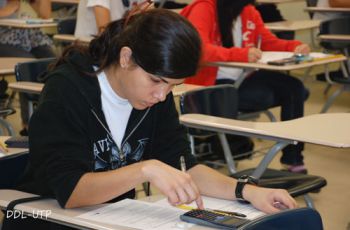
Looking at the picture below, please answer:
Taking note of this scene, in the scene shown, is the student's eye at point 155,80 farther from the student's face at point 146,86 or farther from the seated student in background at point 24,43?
the seated student in background at point 24,43

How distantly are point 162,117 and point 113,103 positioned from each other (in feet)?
0.66

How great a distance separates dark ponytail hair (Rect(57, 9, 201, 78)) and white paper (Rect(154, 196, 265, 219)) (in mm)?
342

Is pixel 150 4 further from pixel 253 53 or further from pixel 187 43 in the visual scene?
pixel 253 53

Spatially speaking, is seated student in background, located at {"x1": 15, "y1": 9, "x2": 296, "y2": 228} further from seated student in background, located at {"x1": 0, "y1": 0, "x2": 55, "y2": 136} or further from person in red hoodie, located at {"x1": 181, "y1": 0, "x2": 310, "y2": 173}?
seated student in background, located at {"x1": 0, "y1": 0, "x2": 55, "y2": 136}

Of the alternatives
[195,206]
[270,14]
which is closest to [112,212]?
[195,206]

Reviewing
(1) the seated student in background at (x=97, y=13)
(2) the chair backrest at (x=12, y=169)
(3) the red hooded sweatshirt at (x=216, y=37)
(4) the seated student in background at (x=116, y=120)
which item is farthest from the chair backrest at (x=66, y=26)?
(4) the seated student in background at (x=116, y=120)

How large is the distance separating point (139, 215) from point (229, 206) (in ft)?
0.93

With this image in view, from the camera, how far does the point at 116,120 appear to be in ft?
6.07

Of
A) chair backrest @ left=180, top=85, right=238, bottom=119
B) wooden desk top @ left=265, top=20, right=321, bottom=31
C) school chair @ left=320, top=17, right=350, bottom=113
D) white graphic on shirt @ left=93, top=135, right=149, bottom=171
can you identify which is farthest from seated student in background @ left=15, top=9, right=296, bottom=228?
wooden desk top @ left=265, top=20, right=321, bottom=31

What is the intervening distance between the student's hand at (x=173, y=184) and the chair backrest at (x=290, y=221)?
0.15m

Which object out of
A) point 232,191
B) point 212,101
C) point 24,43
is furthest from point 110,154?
point 24,43

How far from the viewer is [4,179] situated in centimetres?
198

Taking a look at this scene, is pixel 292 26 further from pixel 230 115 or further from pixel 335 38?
pixel 230 115

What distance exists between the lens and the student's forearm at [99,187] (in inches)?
63.5
